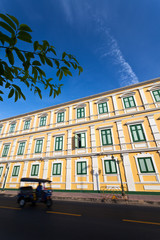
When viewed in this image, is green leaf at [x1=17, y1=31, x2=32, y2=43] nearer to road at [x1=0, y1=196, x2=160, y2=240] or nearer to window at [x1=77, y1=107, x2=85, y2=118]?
road at [x1=0, y1=196, x2=160, y2=240]

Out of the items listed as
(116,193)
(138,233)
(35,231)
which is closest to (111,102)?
(116,193)

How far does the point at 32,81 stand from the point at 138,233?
5788mm

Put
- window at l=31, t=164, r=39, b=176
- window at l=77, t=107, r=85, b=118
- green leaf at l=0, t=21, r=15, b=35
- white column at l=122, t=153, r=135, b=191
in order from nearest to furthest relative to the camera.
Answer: green leaf at l=0, t=21, r=15, b=35 < white column at l=122, t=153, r=135, b=191 < window at l=31, t=164, r=39, b=176 < window at l=77, t=107, r=85, b=118

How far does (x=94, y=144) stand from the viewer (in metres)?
13.7

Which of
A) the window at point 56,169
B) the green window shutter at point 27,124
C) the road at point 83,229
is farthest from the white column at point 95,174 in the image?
the green window shutter at point 27,124

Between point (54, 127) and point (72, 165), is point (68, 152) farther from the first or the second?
point (54, 127)

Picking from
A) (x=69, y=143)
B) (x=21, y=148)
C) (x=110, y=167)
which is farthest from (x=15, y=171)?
(x=110, y=167)

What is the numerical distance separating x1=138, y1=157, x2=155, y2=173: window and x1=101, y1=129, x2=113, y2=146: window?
3544mm

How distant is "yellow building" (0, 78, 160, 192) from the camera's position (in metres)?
11.5

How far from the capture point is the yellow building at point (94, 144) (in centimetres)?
1148

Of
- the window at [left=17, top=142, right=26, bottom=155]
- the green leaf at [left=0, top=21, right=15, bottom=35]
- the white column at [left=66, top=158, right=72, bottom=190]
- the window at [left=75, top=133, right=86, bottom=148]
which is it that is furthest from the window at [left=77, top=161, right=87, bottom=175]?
the green leaf at [left=0, top=21, right=15, bottom=35]

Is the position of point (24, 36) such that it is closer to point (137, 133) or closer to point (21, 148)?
point (137, 133)

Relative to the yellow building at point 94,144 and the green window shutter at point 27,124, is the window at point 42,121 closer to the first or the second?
the yellow building at point 94,144

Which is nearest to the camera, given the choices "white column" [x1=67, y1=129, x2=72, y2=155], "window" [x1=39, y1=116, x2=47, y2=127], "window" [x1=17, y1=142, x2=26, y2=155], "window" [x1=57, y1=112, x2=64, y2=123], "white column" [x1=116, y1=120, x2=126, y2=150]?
"white column" [x1=116, y1=120, x2=126, y2=150]
